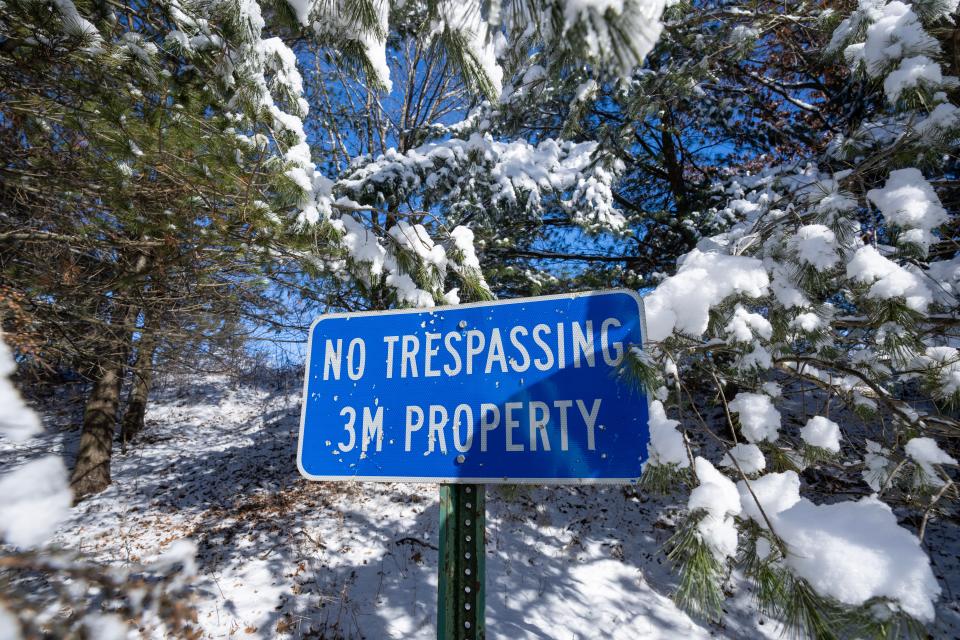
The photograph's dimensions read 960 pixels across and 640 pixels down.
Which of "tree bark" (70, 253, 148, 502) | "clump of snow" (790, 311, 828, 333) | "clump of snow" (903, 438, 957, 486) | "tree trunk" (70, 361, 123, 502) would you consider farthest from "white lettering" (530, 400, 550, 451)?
"tree trunk" (70, 361, 123, 502)

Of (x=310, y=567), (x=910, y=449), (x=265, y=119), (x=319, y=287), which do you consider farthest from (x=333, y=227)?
(x=310, y=567)

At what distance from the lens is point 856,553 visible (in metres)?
0.86

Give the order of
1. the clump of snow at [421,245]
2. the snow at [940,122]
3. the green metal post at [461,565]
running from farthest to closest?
the clump of snow at [421,245] → the snow at [940,122] → the green metal post at [461,565]

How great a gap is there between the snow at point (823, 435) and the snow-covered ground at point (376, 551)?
1.18 meters

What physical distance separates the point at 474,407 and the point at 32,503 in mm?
973

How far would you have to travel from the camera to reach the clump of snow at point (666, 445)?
115 centimetres

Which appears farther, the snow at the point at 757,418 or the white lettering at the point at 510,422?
the snow at the point at 757,418

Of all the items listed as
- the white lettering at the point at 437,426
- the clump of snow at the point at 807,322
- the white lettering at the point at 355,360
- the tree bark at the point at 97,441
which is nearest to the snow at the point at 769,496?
the white lettering at the point at 437,426

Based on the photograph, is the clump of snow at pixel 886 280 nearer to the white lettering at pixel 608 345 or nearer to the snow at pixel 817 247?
the snow at pixel 817 247

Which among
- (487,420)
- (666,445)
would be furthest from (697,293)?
(487,420)

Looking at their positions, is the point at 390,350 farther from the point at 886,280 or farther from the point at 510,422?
the point at 886,280

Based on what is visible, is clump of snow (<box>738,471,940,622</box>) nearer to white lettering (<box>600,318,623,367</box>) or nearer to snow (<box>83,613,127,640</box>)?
white lettering (<box>600,318,623,367</box>)

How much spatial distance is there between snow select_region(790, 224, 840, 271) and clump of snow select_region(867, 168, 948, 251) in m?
0.25

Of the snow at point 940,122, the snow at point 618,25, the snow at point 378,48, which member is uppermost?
the snow at point 378,48
